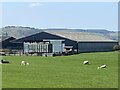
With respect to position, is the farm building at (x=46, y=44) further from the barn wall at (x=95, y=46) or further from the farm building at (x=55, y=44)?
the barn wall at (x=95, y=46)

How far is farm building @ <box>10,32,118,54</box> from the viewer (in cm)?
8275

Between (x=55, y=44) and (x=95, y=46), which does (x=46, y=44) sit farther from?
(x=95, y=46)

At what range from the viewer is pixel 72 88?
1895 cm

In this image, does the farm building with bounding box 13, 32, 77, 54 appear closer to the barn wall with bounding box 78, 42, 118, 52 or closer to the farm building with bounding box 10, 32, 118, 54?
the farm building with bounding box 10, 32, 118, 54

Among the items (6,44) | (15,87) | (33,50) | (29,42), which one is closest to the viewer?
(15,87)

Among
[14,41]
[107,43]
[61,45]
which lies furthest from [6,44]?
[107,43]

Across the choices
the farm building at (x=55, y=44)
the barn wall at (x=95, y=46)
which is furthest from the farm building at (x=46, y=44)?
the barn wall at (x=95, y=46)

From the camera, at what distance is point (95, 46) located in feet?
329

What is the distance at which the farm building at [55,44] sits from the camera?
271 feet

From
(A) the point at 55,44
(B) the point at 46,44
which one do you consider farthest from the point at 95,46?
(B) the point at 46,44

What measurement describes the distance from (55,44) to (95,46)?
722 inches

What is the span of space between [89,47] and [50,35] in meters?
10.5

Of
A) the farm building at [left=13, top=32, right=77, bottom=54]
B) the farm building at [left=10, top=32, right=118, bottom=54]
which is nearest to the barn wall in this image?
the farm building at [left=10, top=32, right=118, bottom=54]

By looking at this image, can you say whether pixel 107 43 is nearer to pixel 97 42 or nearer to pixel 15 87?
pixel 97 42
